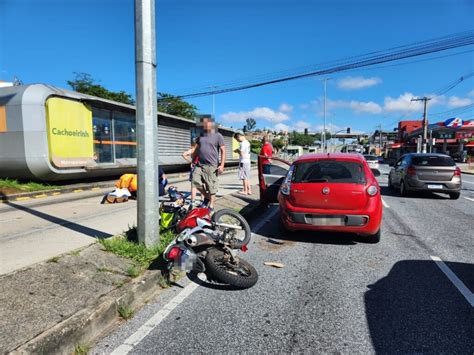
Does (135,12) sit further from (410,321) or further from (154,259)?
(410,321)

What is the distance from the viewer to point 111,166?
1355 centimetres

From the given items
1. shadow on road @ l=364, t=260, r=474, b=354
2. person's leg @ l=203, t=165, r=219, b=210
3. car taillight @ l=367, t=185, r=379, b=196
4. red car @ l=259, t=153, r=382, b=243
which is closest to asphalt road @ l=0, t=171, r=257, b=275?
person's leg @ l=203, t=165, r=219, b=210

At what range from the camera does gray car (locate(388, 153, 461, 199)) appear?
1141 cm

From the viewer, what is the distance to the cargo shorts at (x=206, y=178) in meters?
6.73

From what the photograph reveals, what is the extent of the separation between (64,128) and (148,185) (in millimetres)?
8491

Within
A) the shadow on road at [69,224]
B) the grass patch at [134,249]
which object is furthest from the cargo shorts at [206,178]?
the grass patch at [134,249]

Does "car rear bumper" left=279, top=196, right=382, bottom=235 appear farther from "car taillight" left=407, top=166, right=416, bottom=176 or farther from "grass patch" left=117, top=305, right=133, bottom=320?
"car taillight" left=407, top=166, right=416, bottom=176

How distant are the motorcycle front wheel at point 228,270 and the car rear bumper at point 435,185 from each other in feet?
31.1

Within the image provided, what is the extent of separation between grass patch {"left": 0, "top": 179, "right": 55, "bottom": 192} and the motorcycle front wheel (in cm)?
873

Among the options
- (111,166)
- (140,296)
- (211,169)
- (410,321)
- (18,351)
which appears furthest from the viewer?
(111,166)

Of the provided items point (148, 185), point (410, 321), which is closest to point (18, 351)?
point (148, 185)

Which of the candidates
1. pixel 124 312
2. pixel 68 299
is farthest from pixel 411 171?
pixel 68 299

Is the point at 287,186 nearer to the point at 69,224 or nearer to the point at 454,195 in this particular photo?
the point at 69,224

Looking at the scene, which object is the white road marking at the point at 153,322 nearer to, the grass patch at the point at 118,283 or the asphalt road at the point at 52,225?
the grass patch at the point at 118,283
